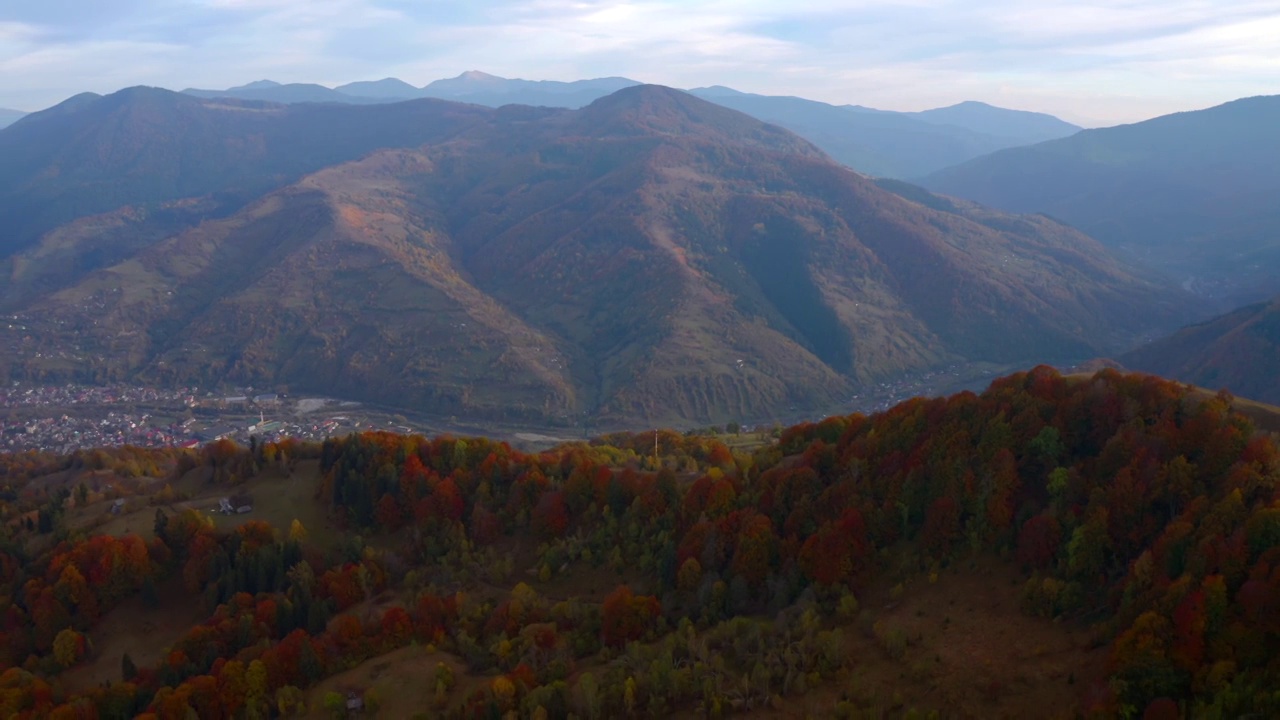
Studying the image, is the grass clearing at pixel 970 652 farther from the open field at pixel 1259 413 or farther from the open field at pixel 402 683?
the open field at pixel 402 683

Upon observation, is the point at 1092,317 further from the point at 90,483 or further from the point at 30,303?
the point at 30,303

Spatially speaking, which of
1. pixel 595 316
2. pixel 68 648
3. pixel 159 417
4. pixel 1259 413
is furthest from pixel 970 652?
pixel 595 316

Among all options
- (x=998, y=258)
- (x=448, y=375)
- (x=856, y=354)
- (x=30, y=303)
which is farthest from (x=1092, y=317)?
(x=30, y=303)

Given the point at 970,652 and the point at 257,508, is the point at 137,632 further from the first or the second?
the point at 970,652

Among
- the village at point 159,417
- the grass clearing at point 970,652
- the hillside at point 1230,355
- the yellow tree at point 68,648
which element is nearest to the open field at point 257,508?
the yellow tree at point 68,648

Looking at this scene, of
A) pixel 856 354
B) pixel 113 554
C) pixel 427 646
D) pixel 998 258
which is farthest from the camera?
pixel 998 258

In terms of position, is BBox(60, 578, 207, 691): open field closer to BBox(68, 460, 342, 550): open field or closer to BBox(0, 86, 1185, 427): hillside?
BBox(68, 460, 342, 550): open field
